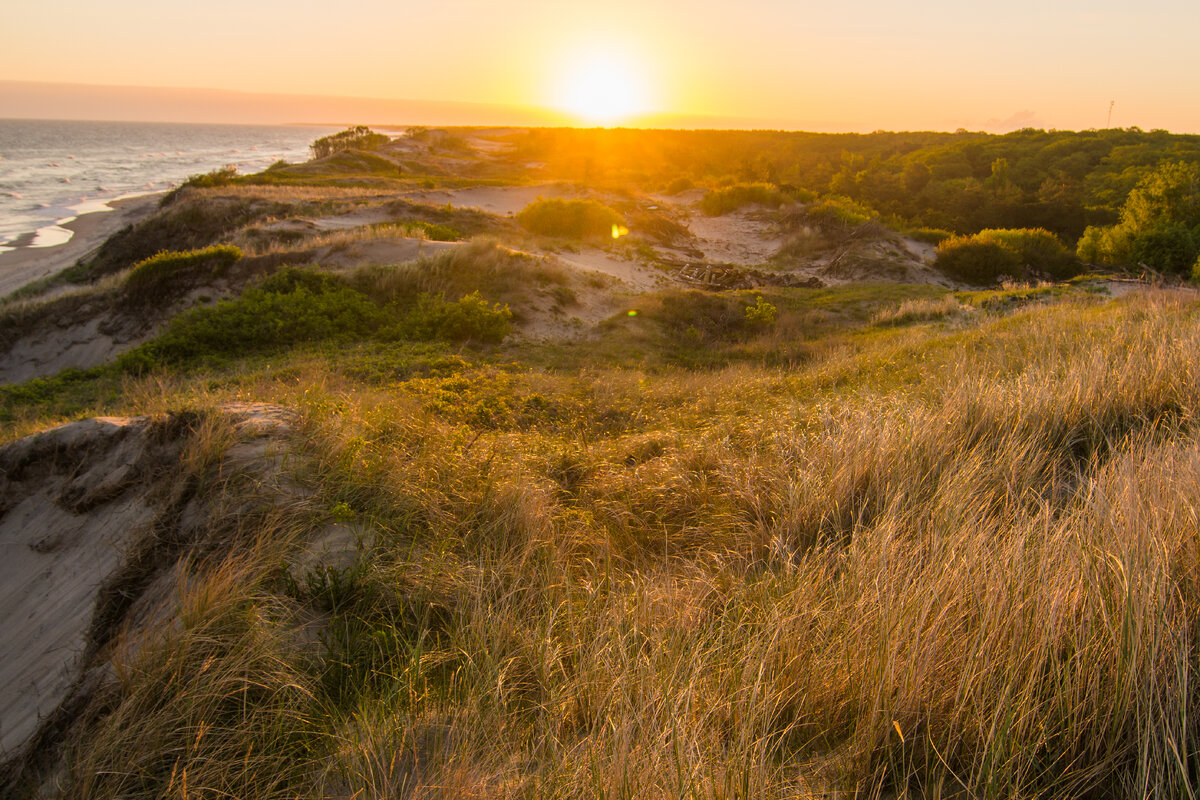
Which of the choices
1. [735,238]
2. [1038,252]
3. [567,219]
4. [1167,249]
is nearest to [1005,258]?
[1038,252]

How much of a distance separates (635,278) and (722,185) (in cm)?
2114

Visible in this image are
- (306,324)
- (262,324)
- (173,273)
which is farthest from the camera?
(173,273)

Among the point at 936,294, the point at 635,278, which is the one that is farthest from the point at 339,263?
the point at 936,294

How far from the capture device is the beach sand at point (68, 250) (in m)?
25.4

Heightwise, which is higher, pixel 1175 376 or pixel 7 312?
pixel 1175 376

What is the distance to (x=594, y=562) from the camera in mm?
3430

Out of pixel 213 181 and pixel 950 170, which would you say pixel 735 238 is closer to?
pixel 213 181

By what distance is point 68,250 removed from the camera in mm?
30016

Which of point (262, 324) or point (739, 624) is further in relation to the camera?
point (262, 324)

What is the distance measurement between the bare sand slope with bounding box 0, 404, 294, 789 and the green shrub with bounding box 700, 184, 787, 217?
104 ft

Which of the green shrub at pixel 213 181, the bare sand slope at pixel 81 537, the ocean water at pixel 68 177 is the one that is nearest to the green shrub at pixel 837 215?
the bare sand slope at pixel 81 537

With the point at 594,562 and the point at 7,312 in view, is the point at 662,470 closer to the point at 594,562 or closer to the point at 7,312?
the point at 594,562

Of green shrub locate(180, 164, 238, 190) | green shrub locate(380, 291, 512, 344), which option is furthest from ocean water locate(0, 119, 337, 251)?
green shrub locate(380, 291, 512, 344)

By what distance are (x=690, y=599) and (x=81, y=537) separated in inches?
181
